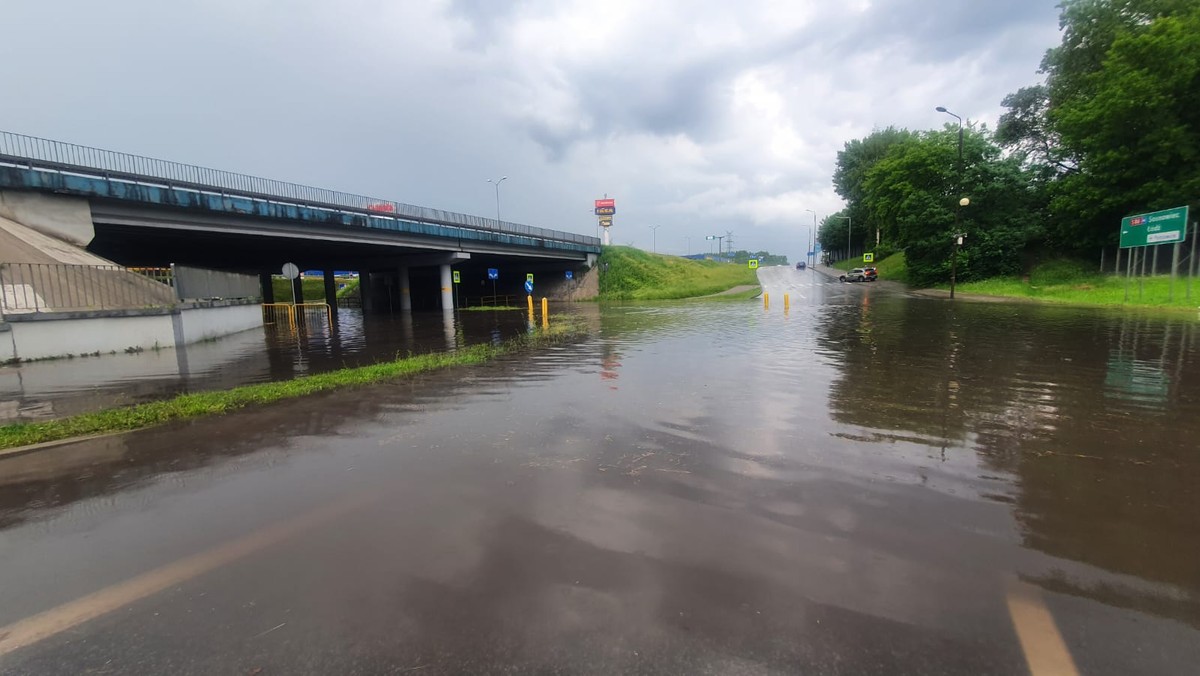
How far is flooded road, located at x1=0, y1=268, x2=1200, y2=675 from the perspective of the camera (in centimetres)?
278

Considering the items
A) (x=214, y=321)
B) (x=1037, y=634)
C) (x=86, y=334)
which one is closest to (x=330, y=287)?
(x=214, y=321)

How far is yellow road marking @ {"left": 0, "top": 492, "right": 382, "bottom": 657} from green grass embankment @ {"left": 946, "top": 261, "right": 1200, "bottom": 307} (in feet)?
104

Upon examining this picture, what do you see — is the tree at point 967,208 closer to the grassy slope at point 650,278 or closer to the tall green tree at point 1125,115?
the tall green tree at point 1125,115

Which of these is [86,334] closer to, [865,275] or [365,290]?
[365,290]

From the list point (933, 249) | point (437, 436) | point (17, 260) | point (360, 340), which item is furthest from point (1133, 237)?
point (17, 260)

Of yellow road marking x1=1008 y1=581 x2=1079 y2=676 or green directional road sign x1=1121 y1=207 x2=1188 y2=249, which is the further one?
green directional road sign x1=1121 y1=207 x2=1188 y2=249

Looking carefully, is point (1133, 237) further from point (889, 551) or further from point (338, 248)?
point (338, 248)

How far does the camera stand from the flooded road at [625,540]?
2775 mm

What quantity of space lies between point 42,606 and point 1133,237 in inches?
1478

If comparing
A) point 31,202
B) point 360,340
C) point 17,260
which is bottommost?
point 360,340

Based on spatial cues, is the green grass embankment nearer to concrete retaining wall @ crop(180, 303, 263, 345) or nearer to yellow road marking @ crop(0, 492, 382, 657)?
yellow road marking @ crop(0, 492, 382, 657)

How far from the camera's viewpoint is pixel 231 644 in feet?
9.36

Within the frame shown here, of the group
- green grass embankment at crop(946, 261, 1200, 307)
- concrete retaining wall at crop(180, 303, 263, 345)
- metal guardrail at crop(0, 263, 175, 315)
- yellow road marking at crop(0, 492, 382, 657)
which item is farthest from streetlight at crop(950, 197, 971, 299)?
metal guardrail at crop(0, 263, 175, 315)

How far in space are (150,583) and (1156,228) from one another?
1421 inches
